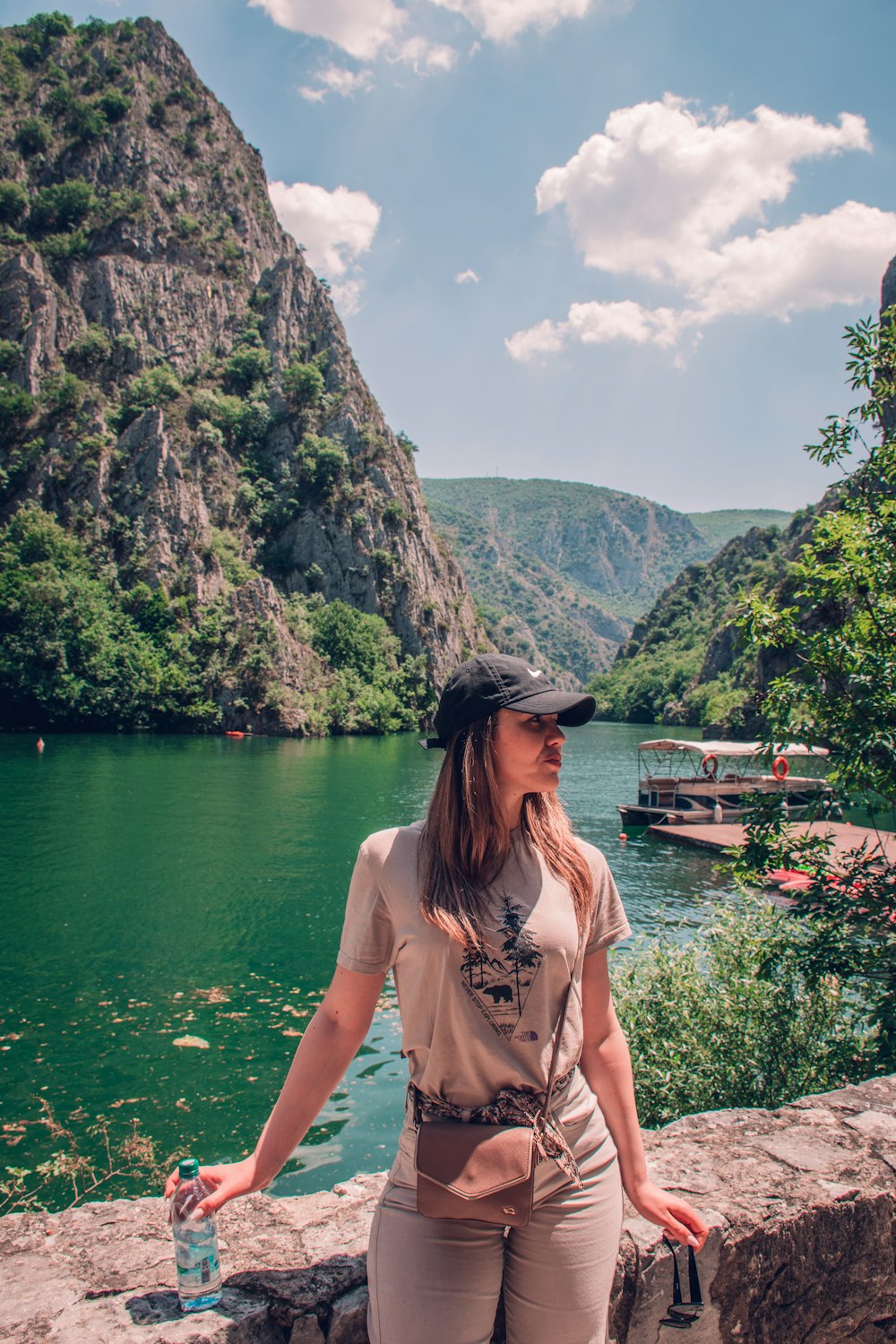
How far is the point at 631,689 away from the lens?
142 m

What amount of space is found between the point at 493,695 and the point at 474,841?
39cm

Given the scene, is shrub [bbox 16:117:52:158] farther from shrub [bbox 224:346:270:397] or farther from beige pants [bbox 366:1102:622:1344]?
beige pants [bbox 366:1102:622:1344]

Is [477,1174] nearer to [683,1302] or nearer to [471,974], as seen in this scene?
[471,974]

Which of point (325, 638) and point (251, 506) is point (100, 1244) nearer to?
point (325, 638)

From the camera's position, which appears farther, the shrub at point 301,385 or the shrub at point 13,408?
the shrub at point 301,385

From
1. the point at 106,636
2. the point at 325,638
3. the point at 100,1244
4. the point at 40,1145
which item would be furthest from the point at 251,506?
the point at 100,1244

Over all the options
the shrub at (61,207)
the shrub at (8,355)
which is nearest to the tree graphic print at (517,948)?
the shrub at (8,355)

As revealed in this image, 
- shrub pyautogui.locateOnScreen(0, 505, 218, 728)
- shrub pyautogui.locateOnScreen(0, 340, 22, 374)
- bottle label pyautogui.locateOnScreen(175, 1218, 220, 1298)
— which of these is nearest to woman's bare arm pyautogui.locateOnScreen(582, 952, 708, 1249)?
bottle label pyautogui.locateOnScreen(175, 1218, 220, 1298)

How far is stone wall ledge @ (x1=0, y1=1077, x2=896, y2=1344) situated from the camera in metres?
2.03

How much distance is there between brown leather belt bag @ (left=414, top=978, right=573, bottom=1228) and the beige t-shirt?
106 millimetres

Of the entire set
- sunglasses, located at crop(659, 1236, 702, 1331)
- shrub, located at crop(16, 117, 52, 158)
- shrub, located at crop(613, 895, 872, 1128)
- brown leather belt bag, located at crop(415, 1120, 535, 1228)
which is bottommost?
shrub, located at crop(613, 895, 872, 1128)

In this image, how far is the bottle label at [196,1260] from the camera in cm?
205

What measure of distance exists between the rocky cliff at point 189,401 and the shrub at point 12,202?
18cm

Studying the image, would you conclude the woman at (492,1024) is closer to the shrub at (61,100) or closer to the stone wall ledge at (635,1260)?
the stone wall ledge at (635,1260)
